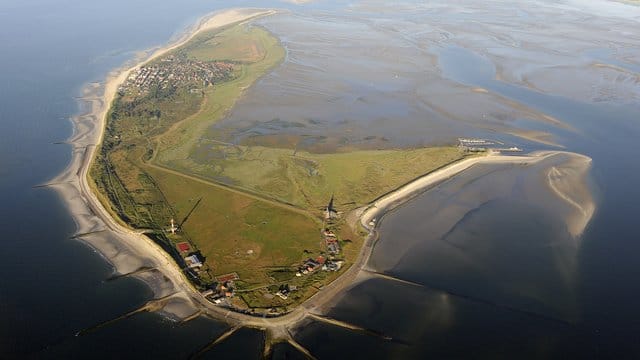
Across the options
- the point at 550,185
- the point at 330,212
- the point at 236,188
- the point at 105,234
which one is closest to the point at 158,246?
the point at 105,234

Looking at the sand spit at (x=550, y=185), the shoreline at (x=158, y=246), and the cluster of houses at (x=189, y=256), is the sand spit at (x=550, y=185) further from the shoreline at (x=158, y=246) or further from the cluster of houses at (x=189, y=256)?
the cluster of houses at (x=189, y=256)

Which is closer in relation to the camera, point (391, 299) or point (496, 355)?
point (496, 355)

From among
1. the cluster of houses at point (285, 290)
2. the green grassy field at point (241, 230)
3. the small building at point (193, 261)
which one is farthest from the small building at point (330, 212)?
the small building at point (193, 261)

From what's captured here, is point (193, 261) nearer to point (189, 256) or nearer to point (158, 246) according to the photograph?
point (189, 256)

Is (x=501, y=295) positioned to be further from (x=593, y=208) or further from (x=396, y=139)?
(x=396, y=139)

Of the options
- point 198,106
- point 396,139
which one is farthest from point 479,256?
point 198,106

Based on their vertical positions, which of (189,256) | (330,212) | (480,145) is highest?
(480,145)

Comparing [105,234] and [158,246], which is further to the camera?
[105,234]
